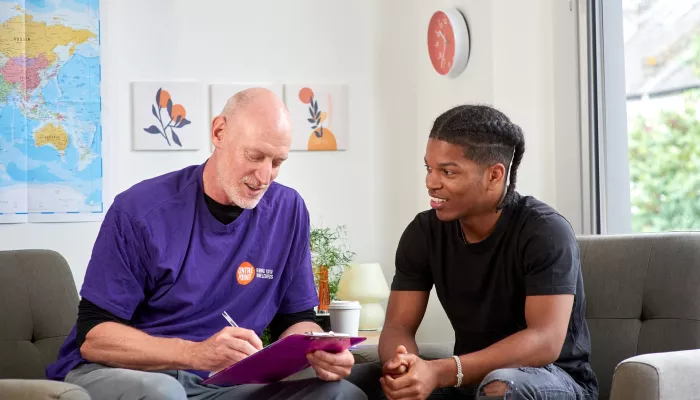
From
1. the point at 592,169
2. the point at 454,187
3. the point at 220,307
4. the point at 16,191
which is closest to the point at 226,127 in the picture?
the point at 220,307

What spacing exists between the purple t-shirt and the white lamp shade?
1669 mm

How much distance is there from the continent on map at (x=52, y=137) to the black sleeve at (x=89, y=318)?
7.49ft

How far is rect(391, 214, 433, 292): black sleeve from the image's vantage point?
7.83 ft

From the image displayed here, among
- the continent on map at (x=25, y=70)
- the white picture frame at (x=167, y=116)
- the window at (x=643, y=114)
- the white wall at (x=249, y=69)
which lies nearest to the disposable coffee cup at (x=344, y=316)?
the white wall at (x=249, y=69)

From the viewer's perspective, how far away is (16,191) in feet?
13.6

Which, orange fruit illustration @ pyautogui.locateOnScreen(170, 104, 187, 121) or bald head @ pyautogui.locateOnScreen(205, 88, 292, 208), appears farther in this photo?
orange fruit illustration @ pyautogui.locateOnScreen(170, 104, 187, 121)

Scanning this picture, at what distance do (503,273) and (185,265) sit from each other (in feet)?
2.58

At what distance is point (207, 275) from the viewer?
2254 mm

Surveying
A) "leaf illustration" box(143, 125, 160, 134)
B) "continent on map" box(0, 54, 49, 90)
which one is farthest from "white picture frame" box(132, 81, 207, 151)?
"continent on map" box(0, 54, 49, 90)

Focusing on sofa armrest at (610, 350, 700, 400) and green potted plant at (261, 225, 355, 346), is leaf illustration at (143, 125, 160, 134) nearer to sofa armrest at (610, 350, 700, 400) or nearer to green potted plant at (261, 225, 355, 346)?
green potted plant at (261, 225, 355, 346)

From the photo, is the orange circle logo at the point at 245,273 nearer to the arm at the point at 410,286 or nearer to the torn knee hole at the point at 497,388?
the arm at the point at 410,286

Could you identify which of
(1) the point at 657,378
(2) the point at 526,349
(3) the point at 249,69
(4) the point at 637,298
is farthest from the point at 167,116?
(1) the point at 657,378

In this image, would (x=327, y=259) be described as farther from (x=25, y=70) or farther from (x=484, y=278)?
(x=484, y=278)

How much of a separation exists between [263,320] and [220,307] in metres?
0.13
